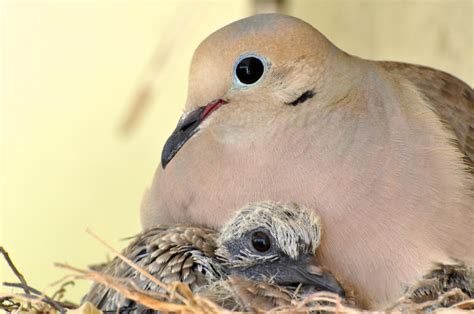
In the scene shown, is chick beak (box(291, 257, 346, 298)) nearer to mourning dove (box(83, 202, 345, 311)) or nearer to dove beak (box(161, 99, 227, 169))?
mourning dove (box(83, 202, 345, 311))

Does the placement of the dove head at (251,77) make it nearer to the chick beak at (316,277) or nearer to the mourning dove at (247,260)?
the mourning dove at (247,260)

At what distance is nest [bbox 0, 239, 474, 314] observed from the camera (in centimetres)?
152

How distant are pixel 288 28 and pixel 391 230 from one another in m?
0.47

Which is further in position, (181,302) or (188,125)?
(188,125)

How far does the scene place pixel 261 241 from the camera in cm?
179

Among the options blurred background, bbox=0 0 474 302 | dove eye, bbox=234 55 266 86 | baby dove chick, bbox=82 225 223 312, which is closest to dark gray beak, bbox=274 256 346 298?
baby dove chick, bbox=82 225 223 312

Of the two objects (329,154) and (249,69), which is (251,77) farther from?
(329,154)

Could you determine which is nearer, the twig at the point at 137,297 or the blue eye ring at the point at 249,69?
the twig at the point at 137,297

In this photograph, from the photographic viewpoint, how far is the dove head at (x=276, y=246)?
1730 millimetres

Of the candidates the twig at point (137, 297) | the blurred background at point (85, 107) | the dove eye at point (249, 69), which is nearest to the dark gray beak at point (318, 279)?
the twig at point (137, 297)

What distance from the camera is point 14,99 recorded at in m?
3.58

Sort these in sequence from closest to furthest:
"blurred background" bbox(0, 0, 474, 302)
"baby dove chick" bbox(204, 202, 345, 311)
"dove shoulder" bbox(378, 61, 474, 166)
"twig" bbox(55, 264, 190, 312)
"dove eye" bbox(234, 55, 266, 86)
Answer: "twig" bbox(55, 264, 190, 312)
"baby dove chick" bbox(204, 202, 345, 311)
"dove eye" bbox(234, 55, 266, 86)
"dove shoulder" bbox(378, 61, 474, 166)
"blurred background" bbox(0, 0, 474, 302)

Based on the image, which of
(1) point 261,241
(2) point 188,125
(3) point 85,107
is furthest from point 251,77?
(3) point 85,107

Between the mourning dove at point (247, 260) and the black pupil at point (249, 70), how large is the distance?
0.26 metres
